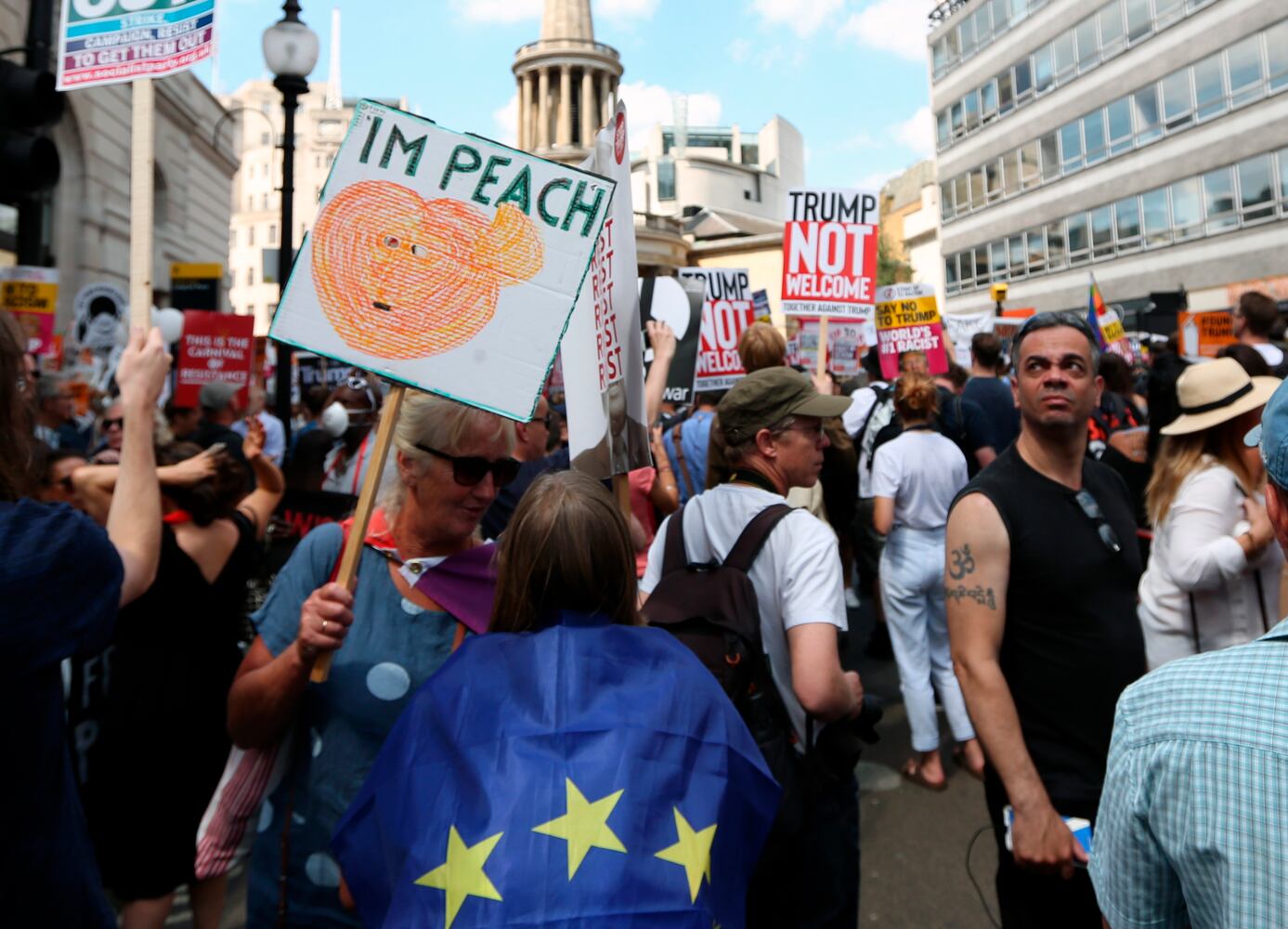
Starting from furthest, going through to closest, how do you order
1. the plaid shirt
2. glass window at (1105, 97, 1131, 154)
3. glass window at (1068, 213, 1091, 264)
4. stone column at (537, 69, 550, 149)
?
stone column at (537, 69, 550, 149), glass window at (1068, 213, 1091, 264), glass window at (1105, 97, 1131, 154), the plaid shirt

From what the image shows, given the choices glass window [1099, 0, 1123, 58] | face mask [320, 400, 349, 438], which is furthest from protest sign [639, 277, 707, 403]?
glass window [1099, 0, 1123, 58]

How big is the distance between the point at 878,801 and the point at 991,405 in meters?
3.52

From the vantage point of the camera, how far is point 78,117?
17.1 meters

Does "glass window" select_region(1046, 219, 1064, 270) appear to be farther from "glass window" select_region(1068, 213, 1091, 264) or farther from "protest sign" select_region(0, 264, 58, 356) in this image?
"protest sign" select_region(0, 264, 58, 356)

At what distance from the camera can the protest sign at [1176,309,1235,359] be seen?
8.61 metres

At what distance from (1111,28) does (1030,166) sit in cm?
510

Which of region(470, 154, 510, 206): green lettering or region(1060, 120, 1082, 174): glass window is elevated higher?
region(1060, 120, 1082, 174): glass window

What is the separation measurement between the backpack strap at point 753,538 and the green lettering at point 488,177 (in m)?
1.19

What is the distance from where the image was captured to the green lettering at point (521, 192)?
6.43ft

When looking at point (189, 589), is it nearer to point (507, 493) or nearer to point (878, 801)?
point (507, 493)

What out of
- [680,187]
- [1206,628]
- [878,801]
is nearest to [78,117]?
[878,801]

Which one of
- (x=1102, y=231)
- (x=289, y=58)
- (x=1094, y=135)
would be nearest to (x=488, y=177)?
(x=289, y=58)

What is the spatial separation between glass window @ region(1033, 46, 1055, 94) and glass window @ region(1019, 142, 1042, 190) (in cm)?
196

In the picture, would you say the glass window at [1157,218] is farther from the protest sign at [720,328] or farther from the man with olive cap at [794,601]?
the man with olive cap at [794,601]
